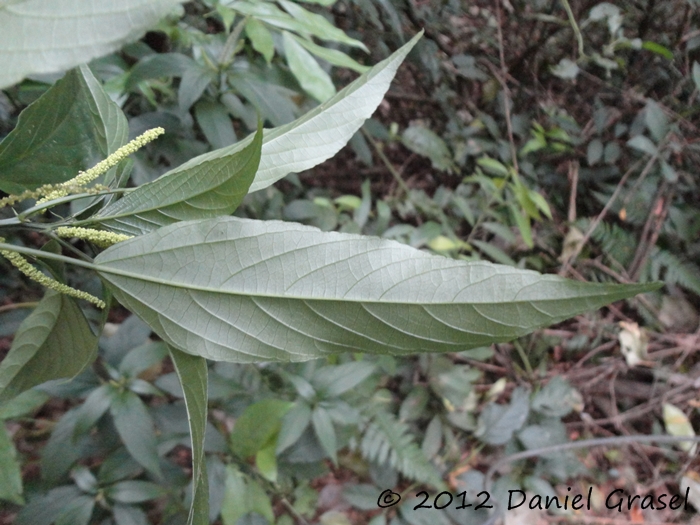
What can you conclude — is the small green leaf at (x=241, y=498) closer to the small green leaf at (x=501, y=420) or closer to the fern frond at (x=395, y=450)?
the fern frond at (x=395, y=450)

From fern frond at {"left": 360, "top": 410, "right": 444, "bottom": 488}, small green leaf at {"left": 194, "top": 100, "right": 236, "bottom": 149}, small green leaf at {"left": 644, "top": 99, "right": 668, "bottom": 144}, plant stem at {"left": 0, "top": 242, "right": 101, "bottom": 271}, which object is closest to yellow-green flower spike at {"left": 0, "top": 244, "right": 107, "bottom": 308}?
plant stem at {"left": 0, "top": 242, "right": 101, "bottom": 271}

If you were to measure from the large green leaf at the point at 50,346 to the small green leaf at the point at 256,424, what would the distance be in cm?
52

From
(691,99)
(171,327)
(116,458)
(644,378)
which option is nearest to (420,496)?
(116,458)

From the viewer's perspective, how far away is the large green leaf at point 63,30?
0.20m

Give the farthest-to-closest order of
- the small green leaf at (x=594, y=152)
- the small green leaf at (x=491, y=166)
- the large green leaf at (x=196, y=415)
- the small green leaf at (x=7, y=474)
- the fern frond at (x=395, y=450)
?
the small green leaf at (x=594, y=152)
the small green leaf at (x=491, y=166)
the fern frond at (x=395, y=450)
the small green leaf at (x=7, y=474)
the large green leaf at (x=196, y=415)

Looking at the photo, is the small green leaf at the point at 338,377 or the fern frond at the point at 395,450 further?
the fern frond at the point at 395,450

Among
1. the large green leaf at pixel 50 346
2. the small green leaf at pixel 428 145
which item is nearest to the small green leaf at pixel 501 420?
the small green leaf at pixel 428 145

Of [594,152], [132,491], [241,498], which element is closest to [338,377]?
[241,498]

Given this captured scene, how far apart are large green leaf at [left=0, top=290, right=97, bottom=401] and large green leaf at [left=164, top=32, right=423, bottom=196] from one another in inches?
6.3

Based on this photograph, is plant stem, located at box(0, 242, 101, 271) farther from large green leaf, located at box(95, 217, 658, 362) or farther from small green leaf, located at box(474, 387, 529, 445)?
small green leaf, located at box(474, 387, 529, 445)

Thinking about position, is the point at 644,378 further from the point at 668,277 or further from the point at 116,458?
the point at 116,458

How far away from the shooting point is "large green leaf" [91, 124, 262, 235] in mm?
291

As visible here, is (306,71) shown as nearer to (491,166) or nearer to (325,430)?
(325,430)

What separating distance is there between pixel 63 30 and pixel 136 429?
26.2 inches
